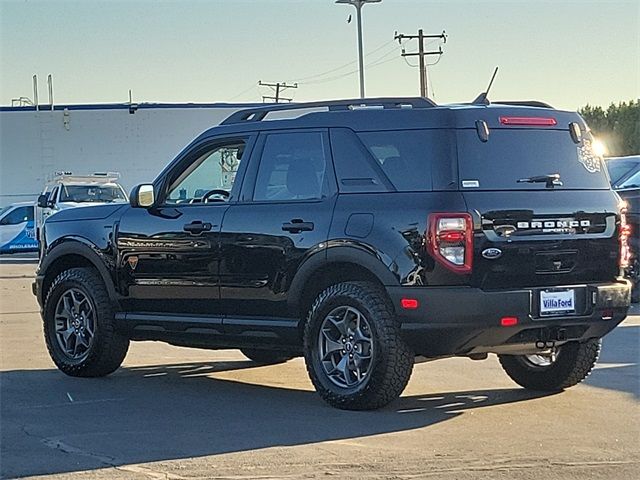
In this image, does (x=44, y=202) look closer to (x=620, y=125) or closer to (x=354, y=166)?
(x=354, y=166)

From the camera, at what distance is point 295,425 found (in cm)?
790

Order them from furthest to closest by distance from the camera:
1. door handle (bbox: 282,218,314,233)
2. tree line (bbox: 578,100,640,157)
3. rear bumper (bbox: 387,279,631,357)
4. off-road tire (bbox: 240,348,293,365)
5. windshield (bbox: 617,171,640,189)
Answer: tree line (bbox: 578,100,640,157), windshield (bbox: 617,171,640,189), off-road tire (bbox: 240,348,293,365), door handle (bbox: 282,218,314,233), rear bumper (bbox: 387,279,631,357)

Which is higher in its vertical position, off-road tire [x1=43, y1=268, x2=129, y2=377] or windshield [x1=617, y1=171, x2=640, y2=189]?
windshield [x1=617, y1=171, x2=640, y2=189]

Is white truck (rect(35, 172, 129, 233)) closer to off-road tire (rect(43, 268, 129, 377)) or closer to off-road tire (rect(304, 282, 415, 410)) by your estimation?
off-road tire (rect(43, 268, 129, 377))

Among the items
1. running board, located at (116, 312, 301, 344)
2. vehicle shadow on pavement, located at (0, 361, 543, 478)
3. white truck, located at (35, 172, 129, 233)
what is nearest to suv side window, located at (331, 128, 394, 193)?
running board, located at (116, 312, 301, 344)

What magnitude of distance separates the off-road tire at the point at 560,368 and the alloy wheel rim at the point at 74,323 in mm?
3311

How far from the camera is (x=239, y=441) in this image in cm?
737

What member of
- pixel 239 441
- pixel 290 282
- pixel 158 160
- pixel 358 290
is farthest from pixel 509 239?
pixel 158 160

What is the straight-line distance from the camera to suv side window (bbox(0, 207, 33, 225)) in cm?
3497

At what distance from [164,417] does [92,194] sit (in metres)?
21.0

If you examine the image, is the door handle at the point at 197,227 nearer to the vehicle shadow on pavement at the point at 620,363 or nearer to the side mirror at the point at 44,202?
the vehicle shadow on pavement at the point at 620,363

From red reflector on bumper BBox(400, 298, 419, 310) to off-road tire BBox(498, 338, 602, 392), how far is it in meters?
1.45

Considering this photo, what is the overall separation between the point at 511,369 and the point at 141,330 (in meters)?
2.85

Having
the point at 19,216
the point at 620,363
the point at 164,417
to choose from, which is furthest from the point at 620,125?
the point at 164,417
